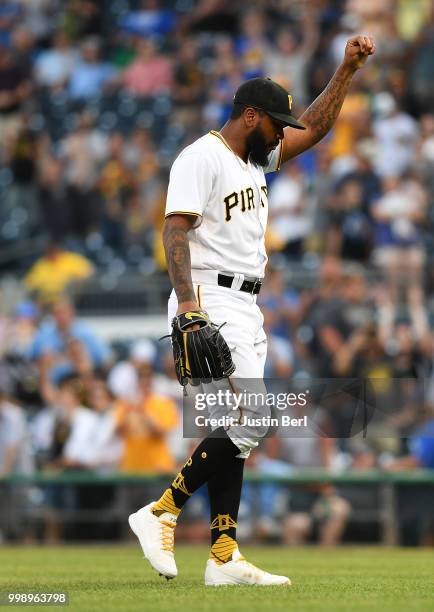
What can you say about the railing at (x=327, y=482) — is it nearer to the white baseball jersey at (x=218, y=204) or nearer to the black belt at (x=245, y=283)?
the black belt at (x=245, y=283)

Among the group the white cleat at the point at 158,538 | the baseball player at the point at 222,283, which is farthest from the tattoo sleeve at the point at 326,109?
the white cleat at the point at 158,538

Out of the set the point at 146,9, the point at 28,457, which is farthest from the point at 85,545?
the point at 146,9

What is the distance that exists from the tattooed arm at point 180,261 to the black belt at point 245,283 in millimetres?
247

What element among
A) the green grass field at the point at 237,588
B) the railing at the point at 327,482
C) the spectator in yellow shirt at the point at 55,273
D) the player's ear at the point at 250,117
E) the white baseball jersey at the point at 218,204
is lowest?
the green grass field at the point at 237,588

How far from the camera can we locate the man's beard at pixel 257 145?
598cm

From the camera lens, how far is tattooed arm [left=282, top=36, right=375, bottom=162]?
6375mm

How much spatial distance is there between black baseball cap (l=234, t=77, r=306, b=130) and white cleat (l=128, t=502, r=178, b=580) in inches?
71.5

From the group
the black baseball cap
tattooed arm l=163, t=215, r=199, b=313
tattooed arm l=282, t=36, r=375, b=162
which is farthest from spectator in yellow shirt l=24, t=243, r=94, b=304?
tattooed arm l=163, t=215, r=199, b=313

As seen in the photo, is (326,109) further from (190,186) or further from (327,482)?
(327,482)

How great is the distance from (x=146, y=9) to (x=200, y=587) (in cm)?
1411

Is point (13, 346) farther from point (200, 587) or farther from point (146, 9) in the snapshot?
point (200, 587)

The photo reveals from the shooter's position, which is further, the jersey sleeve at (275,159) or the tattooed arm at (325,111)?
the tattooed arm at (325,111)

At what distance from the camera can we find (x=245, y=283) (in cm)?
592

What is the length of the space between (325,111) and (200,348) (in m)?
1.56
